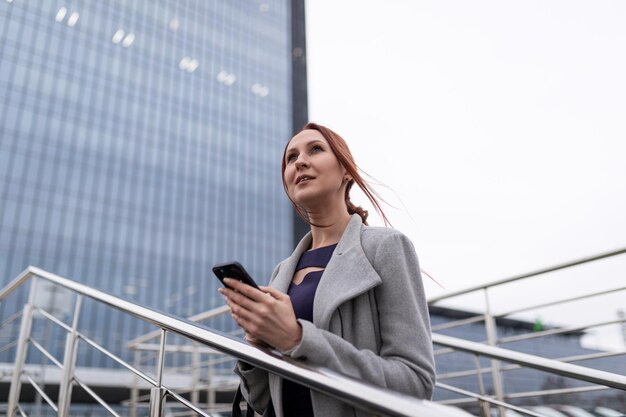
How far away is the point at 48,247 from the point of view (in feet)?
106

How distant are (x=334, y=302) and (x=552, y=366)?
1290mm

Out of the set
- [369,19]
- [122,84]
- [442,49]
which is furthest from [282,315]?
[122,84]

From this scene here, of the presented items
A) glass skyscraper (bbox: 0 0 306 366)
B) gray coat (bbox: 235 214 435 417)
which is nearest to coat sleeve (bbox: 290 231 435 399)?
gray coat (bbox: 235 214 435 417)

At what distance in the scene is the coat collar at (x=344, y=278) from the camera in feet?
4.00

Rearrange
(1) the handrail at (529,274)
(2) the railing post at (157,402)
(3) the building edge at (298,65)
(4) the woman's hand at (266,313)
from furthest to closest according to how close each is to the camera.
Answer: (3) the building edge at (298,65)
(1) the handrail at (529,274)
(2) the railing post at (157,402)
(4) the woman's hand at (266,313)

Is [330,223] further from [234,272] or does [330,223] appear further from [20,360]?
[20,360]

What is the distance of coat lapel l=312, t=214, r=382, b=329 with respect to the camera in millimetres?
1218

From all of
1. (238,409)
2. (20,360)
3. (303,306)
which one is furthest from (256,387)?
(20,360)

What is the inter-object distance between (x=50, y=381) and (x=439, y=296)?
1651 centimetres

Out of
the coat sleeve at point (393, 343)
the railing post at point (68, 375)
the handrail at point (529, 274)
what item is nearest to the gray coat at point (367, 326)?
the coat sleeve at point (393, 343)

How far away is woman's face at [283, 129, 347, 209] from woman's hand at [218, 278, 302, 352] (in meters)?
0.42

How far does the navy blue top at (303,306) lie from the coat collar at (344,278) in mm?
68

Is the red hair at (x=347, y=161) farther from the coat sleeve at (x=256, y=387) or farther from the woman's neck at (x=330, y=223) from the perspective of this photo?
the coat sleeve at (x=256, y=387)

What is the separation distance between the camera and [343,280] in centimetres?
127
